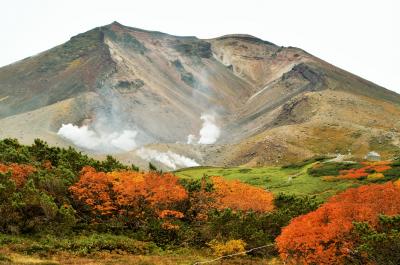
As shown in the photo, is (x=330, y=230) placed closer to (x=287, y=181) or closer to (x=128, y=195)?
(x=128, y=195)

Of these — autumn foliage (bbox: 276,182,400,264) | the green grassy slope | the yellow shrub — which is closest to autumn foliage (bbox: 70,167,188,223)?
the yellow shrub

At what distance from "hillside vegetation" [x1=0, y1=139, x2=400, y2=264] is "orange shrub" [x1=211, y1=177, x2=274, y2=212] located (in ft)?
0.54

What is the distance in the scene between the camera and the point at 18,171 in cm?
6662

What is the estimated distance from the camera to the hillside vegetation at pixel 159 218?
4372cm

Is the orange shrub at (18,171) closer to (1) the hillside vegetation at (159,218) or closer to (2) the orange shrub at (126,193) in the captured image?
(1) the hillside vegetation at (159,218)

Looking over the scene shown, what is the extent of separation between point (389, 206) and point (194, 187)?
117 ft

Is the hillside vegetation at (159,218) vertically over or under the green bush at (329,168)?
under

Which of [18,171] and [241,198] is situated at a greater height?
[18,171]

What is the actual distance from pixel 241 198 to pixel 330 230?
105 ft

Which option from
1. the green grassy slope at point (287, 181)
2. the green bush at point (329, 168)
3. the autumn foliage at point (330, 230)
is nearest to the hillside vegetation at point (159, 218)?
the autumn foliage at point (330, 230)

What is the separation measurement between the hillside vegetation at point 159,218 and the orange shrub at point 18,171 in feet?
0.43

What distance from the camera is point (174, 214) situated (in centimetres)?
7088

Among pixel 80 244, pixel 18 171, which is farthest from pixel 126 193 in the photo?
pixel 80 244

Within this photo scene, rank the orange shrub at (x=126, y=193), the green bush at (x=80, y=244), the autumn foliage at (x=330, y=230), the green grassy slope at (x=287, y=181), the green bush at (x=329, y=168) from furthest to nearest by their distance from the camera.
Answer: the green bush at (x=329, y=168) < the green grassy slope at (x=287, y=181) < the orange shrub at (x=126, y=193) < the green bush at (x=80, y=244) < the autumn foliage at (x=330, y=230)
